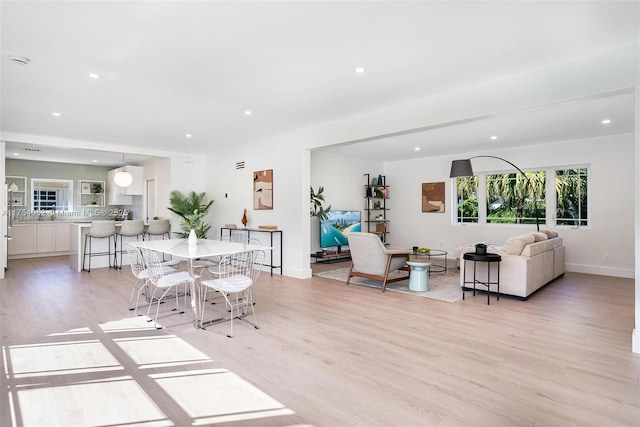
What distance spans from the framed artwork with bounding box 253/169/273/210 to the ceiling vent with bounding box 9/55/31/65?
3.96 metres

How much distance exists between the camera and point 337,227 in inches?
329

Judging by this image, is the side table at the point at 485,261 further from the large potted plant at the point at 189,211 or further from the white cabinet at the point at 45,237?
the white cabinet at the point at 45,237

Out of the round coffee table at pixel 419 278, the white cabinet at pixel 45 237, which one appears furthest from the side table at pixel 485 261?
the white cabinet at pixel 45 237

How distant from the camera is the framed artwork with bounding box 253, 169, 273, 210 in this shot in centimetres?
671

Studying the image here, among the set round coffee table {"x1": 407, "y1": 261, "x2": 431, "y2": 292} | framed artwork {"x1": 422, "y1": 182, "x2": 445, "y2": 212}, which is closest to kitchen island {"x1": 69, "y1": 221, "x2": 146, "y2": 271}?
round coffee table {"x1": 407, "y1": 261, "x2": 431, "y2": 292}

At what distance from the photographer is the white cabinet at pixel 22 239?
8.24m

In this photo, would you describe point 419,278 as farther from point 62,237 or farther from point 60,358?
point 62,237

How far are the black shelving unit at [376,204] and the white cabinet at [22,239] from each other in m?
8.37

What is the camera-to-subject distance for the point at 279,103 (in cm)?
454

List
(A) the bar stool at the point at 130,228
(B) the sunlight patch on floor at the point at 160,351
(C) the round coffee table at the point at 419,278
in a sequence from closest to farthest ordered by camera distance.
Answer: (B) the sunlight patch on floor at the point at 160,351, (C) the round coffee table at the point at 419,278, (A) the bar stool at the point at 130,228

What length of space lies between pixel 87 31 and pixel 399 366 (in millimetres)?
3555

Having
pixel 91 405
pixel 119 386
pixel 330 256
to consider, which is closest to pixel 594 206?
pixel 330 256

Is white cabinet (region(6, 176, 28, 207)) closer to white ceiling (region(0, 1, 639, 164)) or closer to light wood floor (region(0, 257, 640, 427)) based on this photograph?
white ceiling (region(0, 1, 639, 164))

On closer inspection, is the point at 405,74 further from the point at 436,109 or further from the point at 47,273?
the point at 47,273
